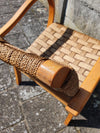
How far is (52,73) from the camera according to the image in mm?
481

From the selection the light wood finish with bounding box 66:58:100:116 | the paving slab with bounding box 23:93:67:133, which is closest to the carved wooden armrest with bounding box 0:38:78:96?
the light wood finish with bounding box 66:58:100:116

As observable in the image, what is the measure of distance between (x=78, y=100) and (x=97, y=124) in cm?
77

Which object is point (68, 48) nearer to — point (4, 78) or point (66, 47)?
point (66, 47)

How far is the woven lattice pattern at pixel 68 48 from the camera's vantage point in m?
1.13

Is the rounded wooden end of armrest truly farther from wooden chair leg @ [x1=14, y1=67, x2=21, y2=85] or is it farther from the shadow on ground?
the shadow on ground

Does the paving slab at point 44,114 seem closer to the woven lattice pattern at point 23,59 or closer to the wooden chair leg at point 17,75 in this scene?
the wooden chair leg at point 17,75

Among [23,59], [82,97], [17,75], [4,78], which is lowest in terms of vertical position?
[4,78]

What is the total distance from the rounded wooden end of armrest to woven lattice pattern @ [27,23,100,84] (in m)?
0.57

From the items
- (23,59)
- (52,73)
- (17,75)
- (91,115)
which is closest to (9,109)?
(17,75)

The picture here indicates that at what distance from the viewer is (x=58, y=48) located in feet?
4.09

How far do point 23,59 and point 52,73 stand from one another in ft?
0.56

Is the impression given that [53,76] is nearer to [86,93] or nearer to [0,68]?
[86,93]

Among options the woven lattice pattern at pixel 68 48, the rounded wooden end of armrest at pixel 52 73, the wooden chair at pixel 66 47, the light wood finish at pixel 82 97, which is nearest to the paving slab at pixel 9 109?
the wooden chair at pixel 66 47

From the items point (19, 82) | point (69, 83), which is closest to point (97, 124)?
point (19, 82)
